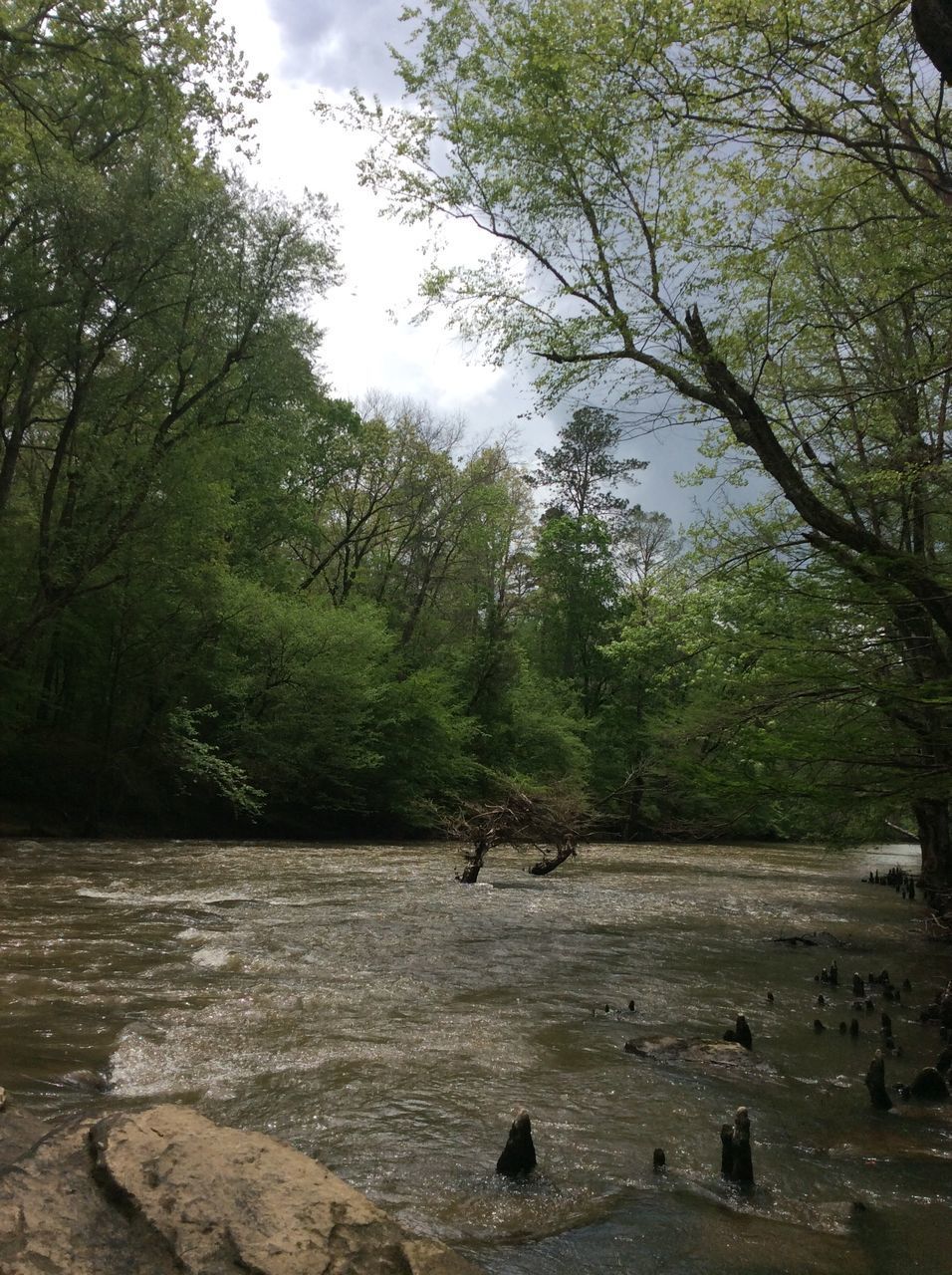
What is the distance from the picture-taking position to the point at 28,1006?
6773 millimetres

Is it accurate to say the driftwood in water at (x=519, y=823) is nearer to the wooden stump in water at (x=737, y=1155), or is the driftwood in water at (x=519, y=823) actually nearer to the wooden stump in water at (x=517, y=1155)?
the wooden stump in water at (x=737, y=1155)

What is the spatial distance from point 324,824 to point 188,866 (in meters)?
10.9

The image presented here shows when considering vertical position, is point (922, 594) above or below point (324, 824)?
above

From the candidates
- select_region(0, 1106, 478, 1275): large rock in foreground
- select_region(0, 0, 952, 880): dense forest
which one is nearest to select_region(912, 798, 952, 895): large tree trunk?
select_region(0, 0, 952, 880): dense forest

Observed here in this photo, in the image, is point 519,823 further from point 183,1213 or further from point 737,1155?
point 183,1213

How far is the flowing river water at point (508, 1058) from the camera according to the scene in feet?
13.4

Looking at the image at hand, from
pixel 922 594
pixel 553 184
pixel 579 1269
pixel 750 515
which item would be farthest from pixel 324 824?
pixel 579 1269

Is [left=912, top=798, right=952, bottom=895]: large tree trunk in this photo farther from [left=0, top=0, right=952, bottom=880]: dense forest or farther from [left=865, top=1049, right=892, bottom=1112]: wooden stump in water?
[left=865, top=1049, right=892, bottom=1112]: wooden stump in water

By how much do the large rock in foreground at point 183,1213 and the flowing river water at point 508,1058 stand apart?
1184 mm

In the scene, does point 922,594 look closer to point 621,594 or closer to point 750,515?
point 750,515

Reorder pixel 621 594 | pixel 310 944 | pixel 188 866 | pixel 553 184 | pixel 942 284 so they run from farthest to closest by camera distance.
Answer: pixel 621 594 → pixel 188 866 → pixel 553 184 → pixel 310 944 → pixel 942 284

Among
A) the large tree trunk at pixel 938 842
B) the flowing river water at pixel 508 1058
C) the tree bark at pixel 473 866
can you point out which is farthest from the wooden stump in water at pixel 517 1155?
the tree bark at pixel 473 866

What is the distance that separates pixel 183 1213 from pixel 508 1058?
4.28 m

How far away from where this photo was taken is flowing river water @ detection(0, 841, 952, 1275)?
409cm
